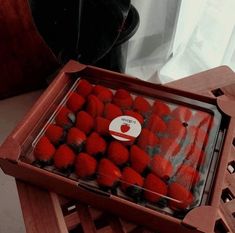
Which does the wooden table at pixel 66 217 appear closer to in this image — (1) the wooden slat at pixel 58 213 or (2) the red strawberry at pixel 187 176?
(1) the wooden slat at pixel 58 213

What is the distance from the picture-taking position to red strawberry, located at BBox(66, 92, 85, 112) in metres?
0.64

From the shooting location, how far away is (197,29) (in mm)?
1212

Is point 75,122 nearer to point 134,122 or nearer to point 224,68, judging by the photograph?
point 134,122

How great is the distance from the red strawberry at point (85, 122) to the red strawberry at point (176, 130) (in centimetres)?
14

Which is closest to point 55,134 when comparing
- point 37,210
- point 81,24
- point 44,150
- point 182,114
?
point 44,150

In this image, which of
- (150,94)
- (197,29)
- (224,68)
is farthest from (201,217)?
(197,29)

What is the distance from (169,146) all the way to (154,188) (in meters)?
0.09

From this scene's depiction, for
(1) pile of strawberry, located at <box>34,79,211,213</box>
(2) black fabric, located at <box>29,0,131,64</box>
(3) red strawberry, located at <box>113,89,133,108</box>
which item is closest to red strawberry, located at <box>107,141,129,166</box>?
(1) pile of strawberry, located at <box>34,79,211,213</box>

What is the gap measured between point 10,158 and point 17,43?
2.64 feet

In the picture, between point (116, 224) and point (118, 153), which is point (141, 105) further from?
point (116, 224)

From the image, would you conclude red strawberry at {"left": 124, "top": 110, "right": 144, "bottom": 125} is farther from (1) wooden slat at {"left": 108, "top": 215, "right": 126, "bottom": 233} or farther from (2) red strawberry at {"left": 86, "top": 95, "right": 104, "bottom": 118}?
(1) wooden slat at {"left": 108, "top": 215, "right": 126, "bottom": 233}

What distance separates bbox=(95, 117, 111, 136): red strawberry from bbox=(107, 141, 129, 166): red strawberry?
3 cm

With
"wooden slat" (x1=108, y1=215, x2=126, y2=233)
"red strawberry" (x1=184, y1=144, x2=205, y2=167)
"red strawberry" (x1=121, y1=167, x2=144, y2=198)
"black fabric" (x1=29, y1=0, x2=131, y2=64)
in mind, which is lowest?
"wooden slat" (x1=108, y1=215, x2=126, y2=233)

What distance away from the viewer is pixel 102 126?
1.99ft
